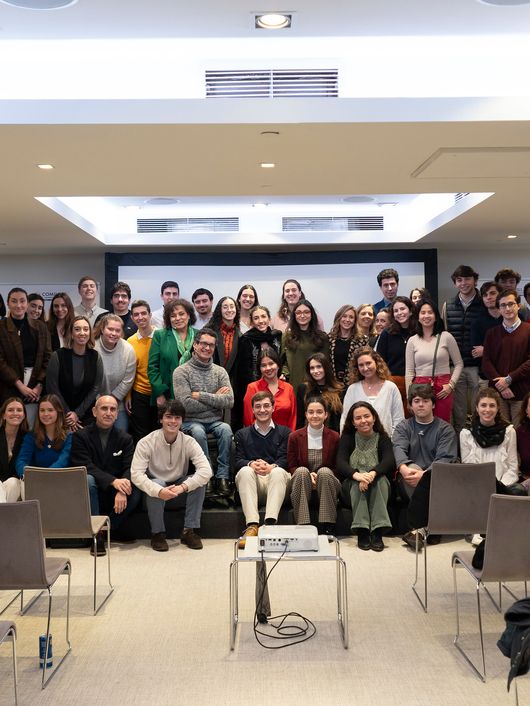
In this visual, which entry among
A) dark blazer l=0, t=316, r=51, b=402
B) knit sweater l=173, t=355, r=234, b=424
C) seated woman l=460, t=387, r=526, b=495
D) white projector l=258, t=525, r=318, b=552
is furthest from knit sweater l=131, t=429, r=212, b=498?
white projector l=258, t=525, r=318, b=552

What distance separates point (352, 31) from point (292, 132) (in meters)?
0.69

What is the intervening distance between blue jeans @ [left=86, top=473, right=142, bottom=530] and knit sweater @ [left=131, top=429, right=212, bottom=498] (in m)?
0.21

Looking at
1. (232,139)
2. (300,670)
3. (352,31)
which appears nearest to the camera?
(300,670)

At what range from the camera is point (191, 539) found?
19.8ft

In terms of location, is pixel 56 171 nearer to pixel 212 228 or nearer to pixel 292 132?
pixel 292 132

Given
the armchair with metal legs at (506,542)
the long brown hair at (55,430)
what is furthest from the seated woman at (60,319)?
the armchair with metal legs at (506,542)

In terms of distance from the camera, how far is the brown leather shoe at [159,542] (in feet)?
19.6

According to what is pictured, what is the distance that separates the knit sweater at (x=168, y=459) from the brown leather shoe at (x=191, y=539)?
0.35 m

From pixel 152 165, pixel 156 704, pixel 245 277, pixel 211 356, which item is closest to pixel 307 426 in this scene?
pixel 211 356

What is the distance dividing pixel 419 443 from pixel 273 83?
2.88 meters

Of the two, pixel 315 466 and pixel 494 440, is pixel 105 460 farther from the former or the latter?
pixel 494 440

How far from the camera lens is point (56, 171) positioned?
611 centimetres

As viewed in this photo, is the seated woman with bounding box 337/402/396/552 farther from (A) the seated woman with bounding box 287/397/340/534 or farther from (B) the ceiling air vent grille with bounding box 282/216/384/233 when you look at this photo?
(B) the ceiling air vent grille with bounding box 282/216/384/233

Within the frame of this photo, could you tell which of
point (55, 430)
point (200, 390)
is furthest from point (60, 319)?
point (200, 390)
